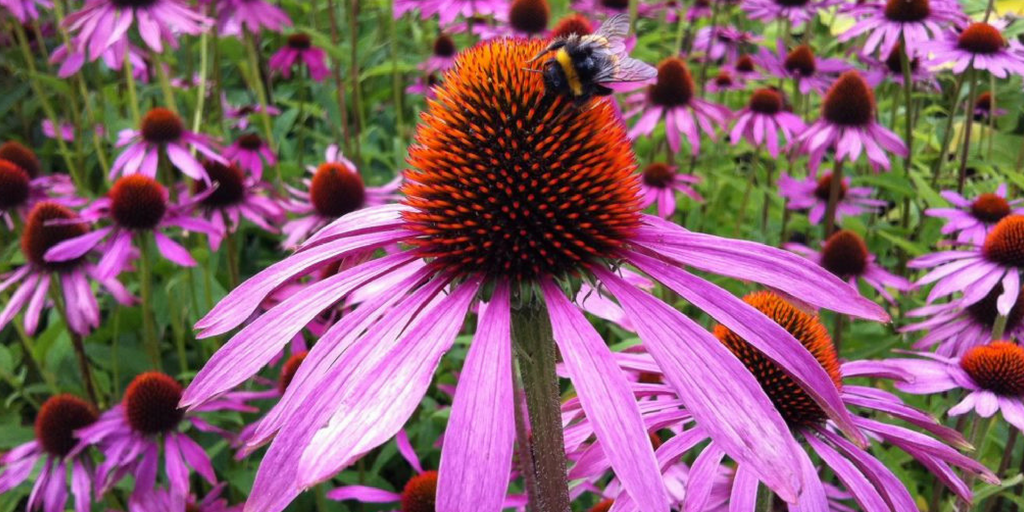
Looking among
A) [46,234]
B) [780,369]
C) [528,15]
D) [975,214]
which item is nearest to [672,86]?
[528,15]

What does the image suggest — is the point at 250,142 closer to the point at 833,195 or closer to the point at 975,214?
the point at 833,195

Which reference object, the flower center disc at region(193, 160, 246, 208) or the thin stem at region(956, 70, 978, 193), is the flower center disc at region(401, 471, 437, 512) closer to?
the flower center disc at region(193, 160, 246, 208)

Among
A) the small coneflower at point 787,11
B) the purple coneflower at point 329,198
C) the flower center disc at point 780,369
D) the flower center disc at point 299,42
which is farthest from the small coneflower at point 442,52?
the flower center disc at point 780,369

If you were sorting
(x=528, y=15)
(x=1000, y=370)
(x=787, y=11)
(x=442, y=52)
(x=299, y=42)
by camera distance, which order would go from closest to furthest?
1. (x=1000, y=370)
2. (x=528, y=15)
3. (x=787, y=11)
4. (x=299, y=42)
5. (x=442, y=52)

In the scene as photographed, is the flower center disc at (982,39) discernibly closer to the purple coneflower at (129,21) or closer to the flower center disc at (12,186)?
the purple coneflower at (129,21)

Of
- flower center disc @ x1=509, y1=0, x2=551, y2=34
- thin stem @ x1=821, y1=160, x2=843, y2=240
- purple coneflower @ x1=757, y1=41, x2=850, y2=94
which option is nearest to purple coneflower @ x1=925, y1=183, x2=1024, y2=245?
thin stem @ x1=821, y1=160, x2=843, y2=240

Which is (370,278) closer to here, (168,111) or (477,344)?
(477,344)
